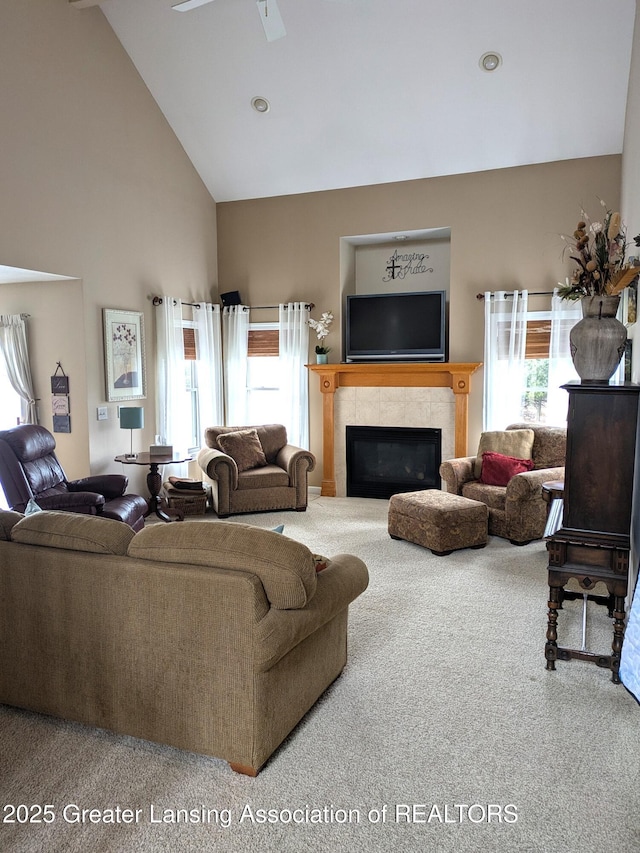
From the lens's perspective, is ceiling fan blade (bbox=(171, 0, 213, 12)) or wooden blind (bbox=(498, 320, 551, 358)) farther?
wooden blind (bbox=(498, 320, 551, 358))

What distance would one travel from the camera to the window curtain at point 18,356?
5684 millimetres

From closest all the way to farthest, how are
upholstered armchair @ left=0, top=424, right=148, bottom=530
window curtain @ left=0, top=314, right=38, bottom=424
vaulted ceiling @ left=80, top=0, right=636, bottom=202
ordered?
upholstered armchair @ left=0, top=424, right=148, bottom=530 < vaulted ceiling @ left=80, top=0, right=636, bottom=202 < window curtain @ left=0, top=314, right=38, bottom=424

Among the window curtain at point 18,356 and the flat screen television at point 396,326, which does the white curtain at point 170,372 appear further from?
the flat screen television at point 396,326

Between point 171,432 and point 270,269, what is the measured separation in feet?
7.35

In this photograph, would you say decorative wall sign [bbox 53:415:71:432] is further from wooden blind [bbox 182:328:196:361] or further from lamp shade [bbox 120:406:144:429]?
wooden blind [bbox 182:328:196:361]

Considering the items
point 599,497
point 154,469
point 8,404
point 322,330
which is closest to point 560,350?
point 322,330

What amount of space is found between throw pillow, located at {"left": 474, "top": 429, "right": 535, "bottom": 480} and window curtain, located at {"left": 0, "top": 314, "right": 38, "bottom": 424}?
4.08 m

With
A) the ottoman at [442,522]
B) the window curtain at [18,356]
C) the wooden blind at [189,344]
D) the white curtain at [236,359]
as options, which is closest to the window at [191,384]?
the wooden blind at [189,344]

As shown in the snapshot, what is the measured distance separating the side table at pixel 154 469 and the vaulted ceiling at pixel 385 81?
11.0 feet

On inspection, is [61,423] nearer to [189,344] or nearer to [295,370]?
[189,344]

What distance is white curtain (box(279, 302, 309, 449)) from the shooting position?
7.19 m

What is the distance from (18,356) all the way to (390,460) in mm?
3872

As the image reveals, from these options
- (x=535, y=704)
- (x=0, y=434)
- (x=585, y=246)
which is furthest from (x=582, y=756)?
(x=0, y=434)

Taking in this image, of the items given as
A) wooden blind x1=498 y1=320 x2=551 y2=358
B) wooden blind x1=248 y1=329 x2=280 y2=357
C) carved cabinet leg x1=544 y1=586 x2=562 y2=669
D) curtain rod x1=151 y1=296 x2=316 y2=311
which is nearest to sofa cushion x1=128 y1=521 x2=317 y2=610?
carved cabinet leg x1=544 y1=586 x2=562 y2=669
